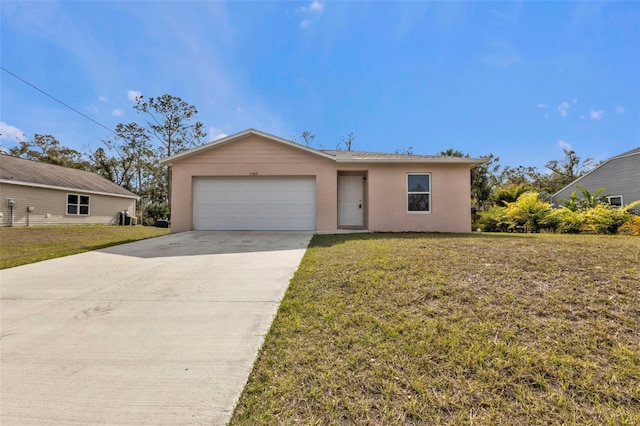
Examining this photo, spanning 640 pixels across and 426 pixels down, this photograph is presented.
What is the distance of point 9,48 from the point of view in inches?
419

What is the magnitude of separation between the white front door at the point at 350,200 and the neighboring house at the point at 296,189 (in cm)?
56

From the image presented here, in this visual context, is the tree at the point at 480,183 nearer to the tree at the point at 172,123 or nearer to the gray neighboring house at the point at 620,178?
the gray neighboring house at the point at 620,178

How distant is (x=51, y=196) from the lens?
1638cm

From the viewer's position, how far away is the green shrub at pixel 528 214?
11.7 meters

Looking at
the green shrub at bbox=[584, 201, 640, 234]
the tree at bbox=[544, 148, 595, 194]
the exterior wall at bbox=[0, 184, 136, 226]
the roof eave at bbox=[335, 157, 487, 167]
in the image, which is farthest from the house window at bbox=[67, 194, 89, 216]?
the tree at bbox=[544, 148, 595, 194]

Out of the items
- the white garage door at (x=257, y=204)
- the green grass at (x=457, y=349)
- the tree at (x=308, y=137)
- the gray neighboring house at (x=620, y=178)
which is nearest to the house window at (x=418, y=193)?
the white garage door at (x=257, y=204)

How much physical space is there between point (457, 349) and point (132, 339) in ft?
9.85

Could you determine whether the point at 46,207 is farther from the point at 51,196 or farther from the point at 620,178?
the point at 620,178

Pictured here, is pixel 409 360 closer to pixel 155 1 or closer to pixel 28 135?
pixel 155 1

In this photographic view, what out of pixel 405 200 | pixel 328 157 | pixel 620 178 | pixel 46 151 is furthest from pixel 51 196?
pixel 620 178

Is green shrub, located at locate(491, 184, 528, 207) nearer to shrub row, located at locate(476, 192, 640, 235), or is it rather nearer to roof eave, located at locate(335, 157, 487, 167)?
shrub row, located at locate(476, 192, 640, 235)

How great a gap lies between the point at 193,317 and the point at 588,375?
355 centimetres

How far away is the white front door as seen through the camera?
1062 cm

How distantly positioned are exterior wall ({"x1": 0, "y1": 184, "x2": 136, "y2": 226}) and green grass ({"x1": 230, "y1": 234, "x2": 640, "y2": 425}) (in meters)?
19.9
